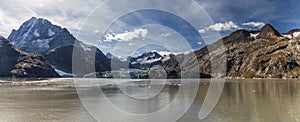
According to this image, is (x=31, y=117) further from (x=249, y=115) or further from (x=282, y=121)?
(x=282, y=121)

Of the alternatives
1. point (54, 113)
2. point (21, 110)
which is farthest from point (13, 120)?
point (21, 110)

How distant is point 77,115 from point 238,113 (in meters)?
25.5

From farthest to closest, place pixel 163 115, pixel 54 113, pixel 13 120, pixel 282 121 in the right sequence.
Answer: pixel 54 113 < pixel 163 115 < pixel 13 120 < pixel 282 121

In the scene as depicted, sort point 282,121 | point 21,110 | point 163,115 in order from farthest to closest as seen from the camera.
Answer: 1. point 21,110
2. point 163,115
3. point 282,121

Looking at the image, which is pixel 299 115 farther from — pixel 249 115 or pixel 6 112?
pixel 6 112

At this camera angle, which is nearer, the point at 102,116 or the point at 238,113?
the point at 102,116

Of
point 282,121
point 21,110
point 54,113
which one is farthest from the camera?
point 21,110

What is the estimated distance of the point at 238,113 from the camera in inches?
1752

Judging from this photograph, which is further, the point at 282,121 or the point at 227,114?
the point at 227,114

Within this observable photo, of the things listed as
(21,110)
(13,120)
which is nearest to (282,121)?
(13,120)

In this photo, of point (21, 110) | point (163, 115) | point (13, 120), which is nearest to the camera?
point (13, 120)

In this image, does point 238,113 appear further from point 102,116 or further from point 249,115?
point 102,116

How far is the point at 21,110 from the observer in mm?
49531

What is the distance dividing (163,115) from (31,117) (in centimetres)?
2018
